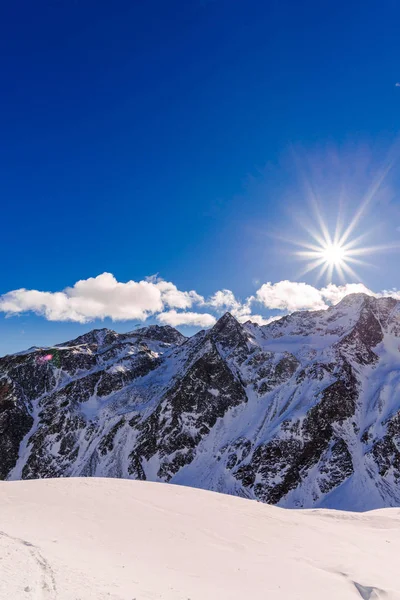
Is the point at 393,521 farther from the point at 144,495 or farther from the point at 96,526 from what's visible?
the point at 96,526

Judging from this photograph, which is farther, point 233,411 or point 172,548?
point 233,411

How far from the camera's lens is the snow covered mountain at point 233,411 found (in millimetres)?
89188

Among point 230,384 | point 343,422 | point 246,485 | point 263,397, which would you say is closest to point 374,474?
point 343,422

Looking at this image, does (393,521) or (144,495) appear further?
(393,521)

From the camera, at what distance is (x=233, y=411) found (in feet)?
378

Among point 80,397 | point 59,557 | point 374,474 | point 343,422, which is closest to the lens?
point 59,557

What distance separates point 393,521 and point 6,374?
147m

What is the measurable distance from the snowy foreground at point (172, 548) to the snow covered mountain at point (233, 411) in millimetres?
71831

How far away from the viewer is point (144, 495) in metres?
22.3

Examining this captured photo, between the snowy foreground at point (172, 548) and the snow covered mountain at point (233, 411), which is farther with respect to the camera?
the snow covered mountain at point (233, 411)

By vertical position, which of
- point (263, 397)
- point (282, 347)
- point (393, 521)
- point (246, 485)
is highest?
point (282, 347)

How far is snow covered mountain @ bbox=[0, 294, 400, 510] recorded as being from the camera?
89188mm

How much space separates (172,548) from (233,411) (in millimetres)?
105301

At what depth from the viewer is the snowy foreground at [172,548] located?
997 centimetres
